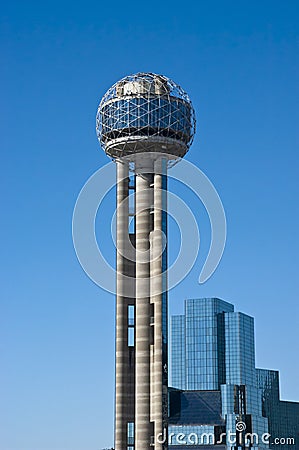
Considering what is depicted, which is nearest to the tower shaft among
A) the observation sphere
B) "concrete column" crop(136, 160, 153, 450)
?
"concrete column" crop(136, 160, 153, 450)

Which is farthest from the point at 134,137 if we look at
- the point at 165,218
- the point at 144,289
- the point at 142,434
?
the point at 142,434

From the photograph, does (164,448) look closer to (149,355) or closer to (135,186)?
(149,355)

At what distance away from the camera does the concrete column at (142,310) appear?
496ft

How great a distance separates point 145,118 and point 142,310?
33122 mm

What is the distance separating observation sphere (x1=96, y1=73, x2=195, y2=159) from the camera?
6334 inches

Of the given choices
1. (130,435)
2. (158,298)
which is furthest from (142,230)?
(130,435)

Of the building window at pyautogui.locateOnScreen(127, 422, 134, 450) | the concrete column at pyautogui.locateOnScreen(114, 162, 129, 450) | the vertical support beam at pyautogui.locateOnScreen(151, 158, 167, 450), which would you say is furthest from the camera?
the concrete column at pyautogui.locateOnScreen(114, 162, 129, 450)

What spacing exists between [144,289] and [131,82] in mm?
37232

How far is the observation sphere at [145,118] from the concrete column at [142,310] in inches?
226

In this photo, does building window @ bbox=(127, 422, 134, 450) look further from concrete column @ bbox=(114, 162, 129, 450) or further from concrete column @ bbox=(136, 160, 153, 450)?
concrete column @ bbox=(136, 160, 153, 450)

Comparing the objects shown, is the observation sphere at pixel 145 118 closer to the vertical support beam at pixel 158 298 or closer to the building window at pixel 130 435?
the vertical support beam at pixel 158 298

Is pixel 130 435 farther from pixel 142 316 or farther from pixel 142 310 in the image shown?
pixel 142 310

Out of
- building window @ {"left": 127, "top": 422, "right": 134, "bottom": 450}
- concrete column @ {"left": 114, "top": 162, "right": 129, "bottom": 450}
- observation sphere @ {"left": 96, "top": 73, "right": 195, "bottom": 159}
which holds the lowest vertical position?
A: building window @ {"left": 127, "top": 422, "right": 134, "bottom": 450}

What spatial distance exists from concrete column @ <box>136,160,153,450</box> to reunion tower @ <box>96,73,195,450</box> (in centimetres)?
16
